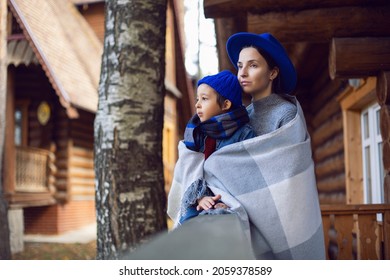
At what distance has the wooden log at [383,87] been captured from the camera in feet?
9.39

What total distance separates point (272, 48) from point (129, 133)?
5.59 feet

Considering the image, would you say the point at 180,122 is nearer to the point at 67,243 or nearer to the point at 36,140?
the point at 36,140

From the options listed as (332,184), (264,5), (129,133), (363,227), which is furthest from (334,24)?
(332,184)

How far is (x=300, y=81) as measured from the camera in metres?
5.99

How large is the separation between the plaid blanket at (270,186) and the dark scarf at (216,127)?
73 millimetres

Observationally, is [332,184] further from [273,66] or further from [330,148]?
[273,66]

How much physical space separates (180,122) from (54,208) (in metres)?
7.13

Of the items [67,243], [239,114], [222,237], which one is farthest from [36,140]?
[222,237]

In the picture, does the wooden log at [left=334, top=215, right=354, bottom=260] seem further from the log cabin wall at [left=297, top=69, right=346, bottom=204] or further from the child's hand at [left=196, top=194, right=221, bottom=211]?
the log cabin wall at [left=297, top=69, right=346, bottom=204]

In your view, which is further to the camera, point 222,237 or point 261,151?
point 261,151

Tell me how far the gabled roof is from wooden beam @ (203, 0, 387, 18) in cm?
421

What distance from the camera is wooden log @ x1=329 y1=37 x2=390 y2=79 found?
2961 mm

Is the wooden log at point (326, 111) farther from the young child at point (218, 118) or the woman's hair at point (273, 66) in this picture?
the young child at point (218, 118)

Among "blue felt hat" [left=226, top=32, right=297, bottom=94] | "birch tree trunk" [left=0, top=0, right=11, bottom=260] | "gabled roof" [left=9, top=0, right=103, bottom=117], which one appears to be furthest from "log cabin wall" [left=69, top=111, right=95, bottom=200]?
"blue felt hat" [left=226, top=32, right=297, bottom=94]
